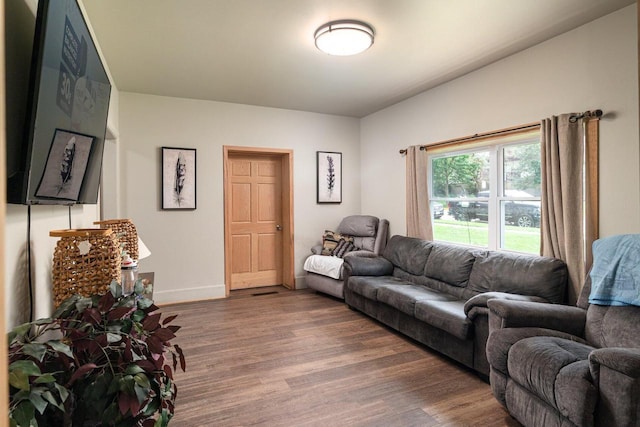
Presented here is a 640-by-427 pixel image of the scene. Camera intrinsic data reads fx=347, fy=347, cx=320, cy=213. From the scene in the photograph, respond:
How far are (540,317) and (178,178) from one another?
4154 mm

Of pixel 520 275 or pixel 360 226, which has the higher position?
pixel 360 226

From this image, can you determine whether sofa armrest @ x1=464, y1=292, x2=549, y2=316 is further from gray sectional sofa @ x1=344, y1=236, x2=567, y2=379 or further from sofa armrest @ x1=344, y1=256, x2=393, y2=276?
sofa armrest @ x1=344, y1=256, x2=393, y2=276

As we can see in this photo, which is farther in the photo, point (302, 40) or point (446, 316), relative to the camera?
point (302, 40)

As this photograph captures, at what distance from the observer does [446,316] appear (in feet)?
9.27

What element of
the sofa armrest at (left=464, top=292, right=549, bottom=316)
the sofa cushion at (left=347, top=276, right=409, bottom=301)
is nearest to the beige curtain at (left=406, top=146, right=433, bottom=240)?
the sofa cushion at (left=347, top=276, right=409, bottom=301)

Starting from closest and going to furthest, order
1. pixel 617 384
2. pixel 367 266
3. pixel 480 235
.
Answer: pixel 617 384 < pixel 480 235 < pixel 367 266

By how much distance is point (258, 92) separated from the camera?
4355 mm

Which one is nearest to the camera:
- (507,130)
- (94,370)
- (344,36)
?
(94,370)

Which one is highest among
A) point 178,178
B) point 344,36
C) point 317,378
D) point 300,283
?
point 344,36

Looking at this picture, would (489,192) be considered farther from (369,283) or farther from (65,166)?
(65,166)

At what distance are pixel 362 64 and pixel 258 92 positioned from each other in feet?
4.91

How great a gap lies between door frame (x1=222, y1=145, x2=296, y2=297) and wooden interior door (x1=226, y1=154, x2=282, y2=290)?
0.10 metres

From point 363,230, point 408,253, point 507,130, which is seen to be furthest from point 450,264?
point 363,230

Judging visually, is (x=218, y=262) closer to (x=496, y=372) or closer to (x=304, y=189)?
(x=304, y=189)
